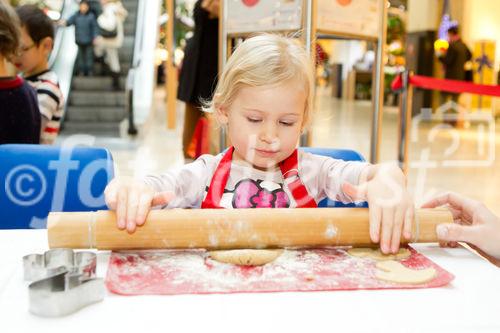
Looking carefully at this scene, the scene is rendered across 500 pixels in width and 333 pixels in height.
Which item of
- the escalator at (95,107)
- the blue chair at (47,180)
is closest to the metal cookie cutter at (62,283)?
the blue chair at (47,180)

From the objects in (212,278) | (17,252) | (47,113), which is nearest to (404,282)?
(212,278)

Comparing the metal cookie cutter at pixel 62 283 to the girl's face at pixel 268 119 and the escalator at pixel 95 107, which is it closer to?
the girl's face at pixel 268 119

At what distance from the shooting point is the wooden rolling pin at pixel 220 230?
3.30 ft

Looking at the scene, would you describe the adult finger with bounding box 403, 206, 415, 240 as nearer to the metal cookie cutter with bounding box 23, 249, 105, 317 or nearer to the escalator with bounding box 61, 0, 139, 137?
the metal cookie cutter with bounding box 23, 249, 105, 317

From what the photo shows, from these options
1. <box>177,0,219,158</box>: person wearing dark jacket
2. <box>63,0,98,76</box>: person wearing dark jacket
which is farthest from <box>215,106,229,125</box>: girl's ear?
<box>63,0,98,76</box>: person wearing dark jacket

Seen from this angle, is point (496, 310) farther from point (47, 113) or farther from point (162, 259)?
point (47, 113)

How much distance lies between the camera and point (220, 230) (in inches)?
40.4

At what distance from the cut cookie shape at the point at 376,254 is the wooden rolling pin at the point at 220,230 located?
1 cm

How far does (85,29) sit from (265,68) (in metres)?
7.80

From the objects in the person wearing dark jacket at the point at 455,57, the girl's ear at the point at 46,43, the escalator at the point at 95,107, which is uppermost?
the person wearing dark jacket at the point at 455,57

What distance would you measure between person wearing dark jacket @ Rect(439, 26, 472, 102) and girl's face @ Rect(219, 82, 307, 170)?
34.1 feet

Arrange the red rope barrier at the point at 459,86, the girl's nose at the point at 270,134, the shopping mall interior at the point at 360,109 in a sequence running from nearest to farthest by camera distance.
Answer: the girl's nose at the point at 270,134, the red rope barrier at the point at 459,86, the shopping mall interior at the point at 360,109

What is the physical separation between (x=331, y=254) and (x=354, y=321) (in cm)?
30

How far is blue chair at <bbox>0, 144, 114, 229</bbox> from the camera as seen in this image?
1844 millimetres
